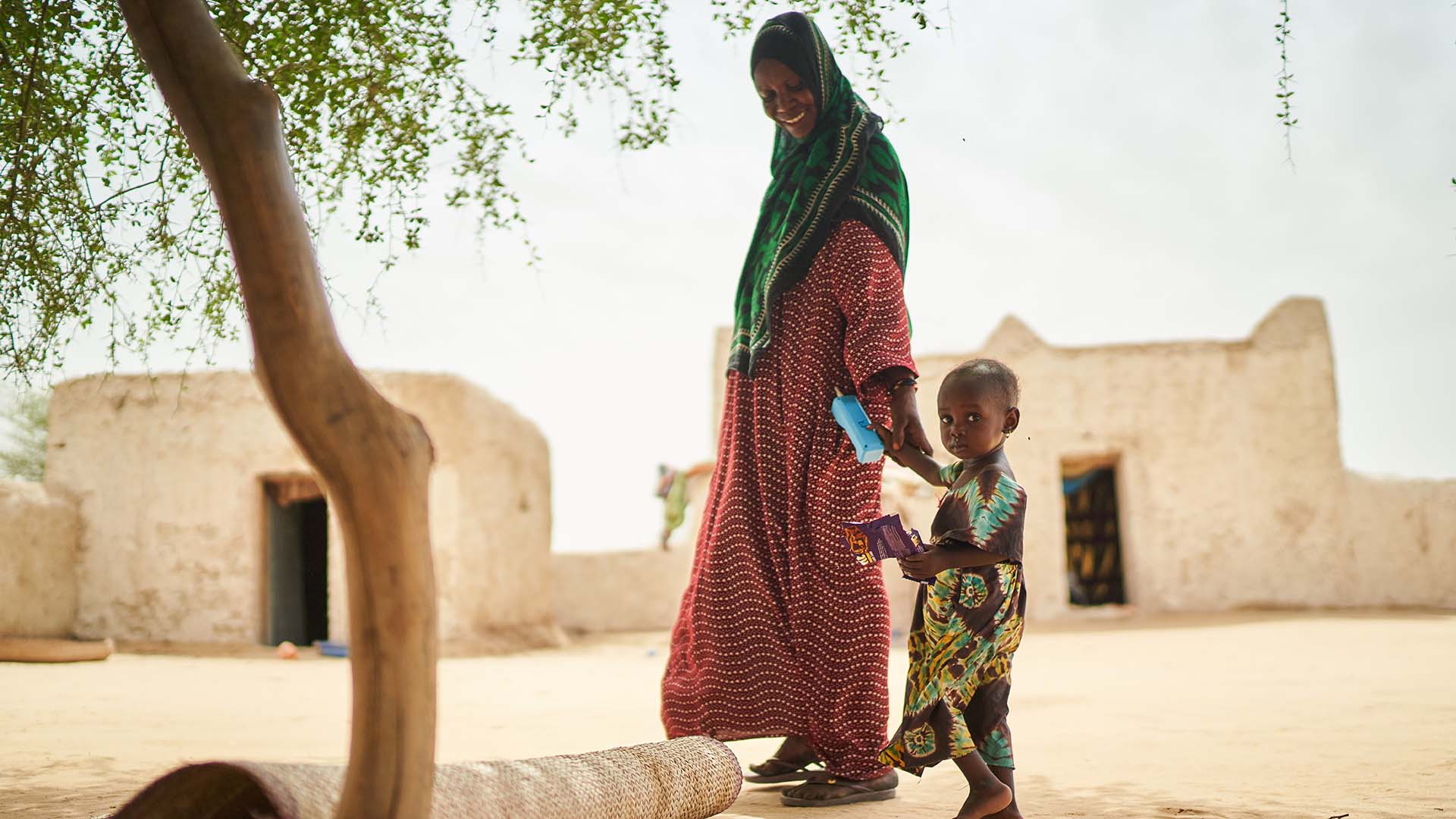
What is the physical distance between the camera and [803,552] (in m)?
3.46

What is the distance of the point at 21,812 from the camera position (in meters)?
3.02

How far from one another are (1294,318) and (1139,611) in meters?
4.63

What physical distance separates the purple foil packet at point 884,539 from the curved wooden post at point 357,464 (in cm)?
117

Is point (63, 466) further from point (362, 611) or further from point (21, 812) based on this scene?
point (362, 611)

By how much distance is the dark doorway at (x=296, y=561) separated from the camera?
14062 mm

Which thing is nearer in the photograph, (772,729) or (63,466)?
(772,729)

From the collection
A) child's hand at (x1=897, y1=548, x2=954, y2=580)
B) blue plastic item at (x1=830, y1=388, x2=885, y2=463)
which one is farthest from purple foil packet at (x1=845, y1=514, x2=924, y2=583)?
blue plastic item at (x1=830, y1=388, x2=885, y2=463)

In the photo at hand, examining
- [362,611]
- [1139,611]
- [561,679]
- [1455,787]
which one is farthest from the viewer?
[1139,611]

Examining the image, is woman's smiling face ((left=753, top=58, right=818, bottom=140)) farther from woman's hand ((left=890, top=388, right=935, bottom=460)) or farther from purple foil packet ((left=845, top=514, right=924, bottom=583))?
purple foil packet ((left=845, top=514, right=924, bottom=583))

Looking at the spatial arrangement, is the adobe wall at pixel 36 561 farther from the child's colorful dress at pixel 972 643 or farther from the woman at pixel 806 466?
the child's colorful dress at pixel 972 643

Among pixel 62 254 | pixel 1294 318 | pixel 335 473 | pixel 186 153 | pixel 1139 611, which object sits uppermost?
pixel 1294 318

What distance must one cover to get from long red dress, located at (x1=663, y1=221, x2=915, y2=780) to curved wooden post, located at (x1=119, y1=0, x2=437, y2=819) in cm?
178

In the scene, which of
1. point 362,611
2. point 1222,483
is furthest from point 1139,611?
point 362,611

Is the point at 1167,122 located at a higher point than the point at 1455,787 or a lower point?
higher
